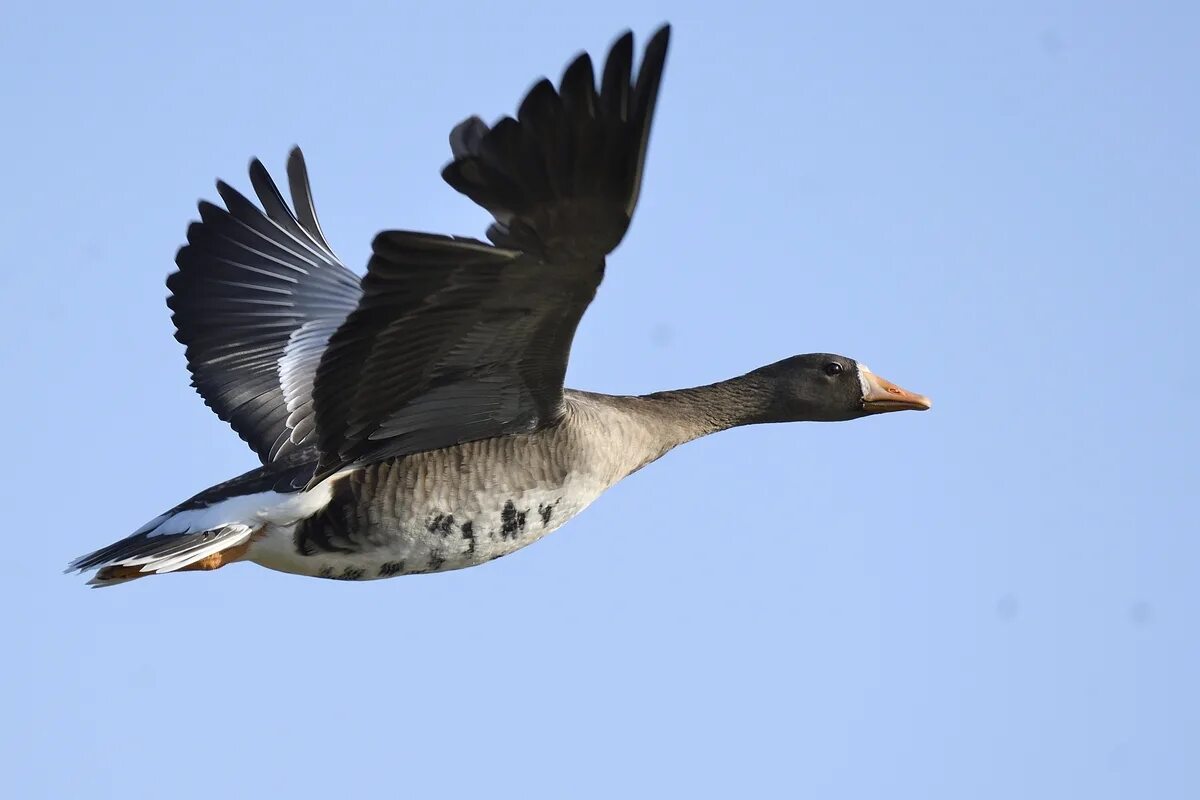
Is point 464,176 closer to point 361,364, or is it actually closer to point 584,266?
point 584,266

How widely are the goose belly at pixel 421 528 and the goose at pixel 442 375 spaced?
0.01m

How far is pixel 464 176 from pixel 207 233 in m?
5.20

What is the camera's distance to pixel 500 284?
7176mm

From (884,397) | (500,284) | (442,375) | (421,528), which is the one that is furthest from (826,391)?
(500,284)

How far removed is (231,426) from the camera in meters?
10.5

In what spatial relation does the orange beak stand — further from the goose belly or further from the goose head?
the goose belly

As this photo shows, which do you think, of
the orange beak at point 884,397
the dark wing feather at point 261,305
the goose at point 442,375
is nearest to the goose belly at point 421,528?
the goose at point 442,375

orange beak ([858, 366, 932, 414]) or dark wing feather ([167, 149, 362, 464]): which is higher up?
dark wing feather ([167, 149, 362, 464])

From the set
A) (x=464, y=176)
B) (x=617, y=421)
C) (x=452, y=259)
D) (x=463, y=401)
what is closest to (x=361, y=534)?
(x=463, y=401)

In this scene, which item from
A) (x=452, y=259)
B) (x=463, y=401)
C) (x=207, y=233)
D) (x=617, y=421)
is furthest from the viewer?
(x=207, y=233)

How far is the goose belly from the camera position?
8766mm

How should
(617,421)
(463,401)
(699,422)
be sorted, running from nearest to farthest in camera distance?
(463,401) < (617,421) < (699,422)

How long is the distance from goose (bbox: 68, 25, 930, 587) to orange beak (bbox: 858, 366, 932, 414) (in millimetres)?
16

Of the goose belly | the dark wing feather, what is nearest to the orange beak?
the goose belly
